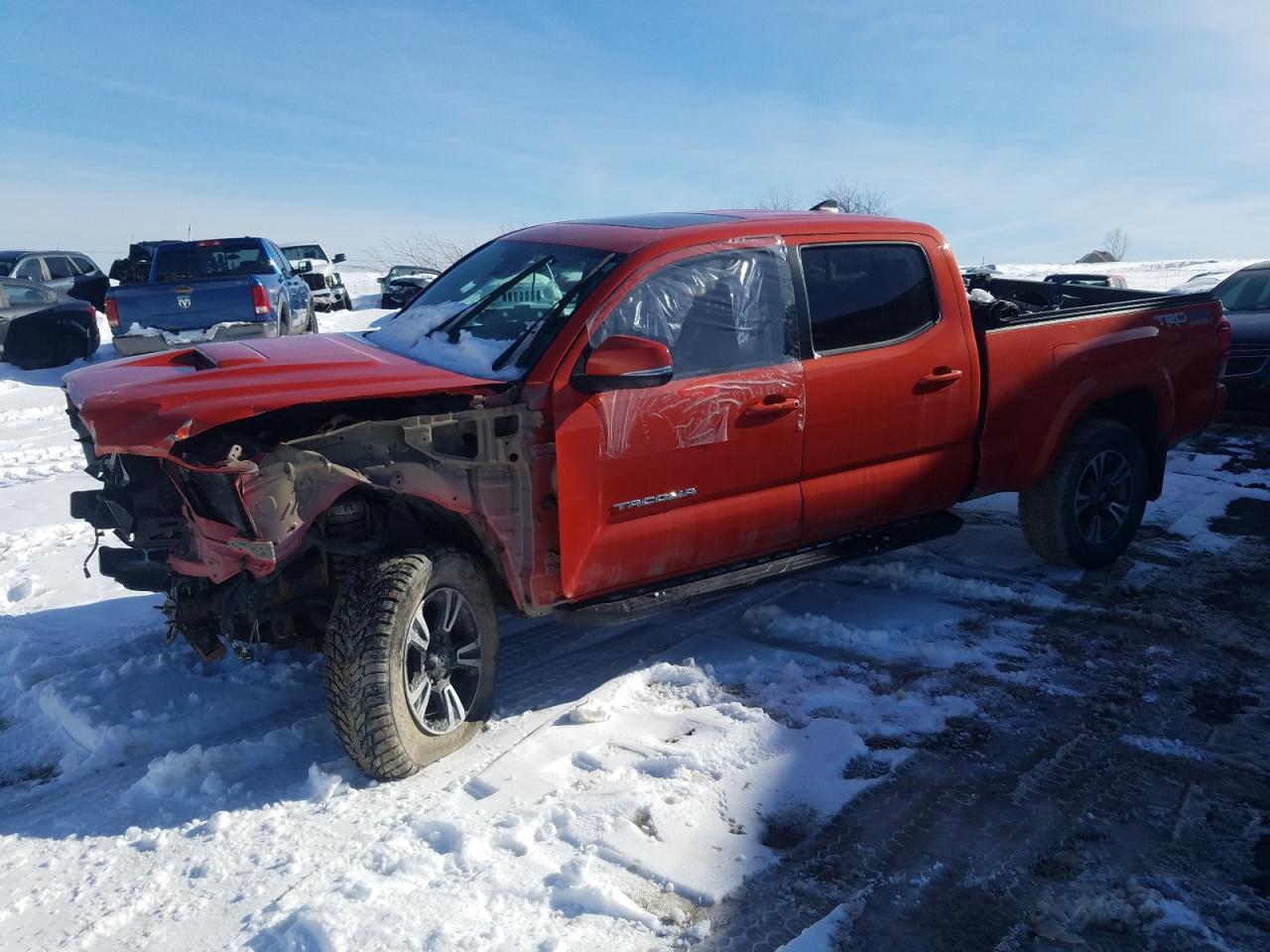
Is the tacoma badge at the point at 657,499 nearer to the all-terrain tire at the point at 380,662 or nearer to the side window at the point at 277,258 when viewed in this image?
the all-terrain tire at the point at 380,662

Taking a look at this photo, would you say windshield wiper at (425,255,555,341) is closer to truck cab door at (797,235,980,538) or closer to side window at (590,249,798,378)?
side window at (590,249,798,378)

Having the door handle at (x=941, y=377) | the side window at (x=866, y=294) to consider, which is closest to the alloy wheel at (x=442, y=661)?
the side window at (x=866, y=294)

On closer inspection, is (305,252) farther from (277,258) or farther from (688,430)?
(688,430)

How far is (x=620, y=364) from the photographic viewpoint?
3633 millimetres

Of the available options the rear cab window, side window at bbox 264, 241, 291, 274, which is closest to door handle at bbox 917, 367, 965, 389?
the rear cab window

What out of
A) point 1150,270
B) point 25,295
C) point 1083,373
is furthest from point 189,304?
point 1150,270

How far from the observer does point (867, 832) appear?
322 centimetres

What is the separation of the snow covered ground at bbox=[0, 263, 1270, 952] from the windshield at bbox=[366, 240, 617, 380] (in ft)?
4.77

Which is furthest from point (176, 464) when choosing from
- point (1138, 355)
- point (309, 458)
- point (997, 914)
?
point (1138, 355)

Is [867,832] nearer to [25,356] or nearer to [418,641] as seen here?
[418,641]

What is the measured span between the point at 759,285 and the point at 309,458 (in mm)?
2094

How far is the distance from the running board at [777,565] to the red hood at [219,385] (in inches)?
41.5

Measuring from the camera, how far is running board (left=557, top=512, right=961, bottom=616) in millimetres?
4000

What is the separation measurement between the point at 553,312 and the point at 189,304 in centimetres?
872
